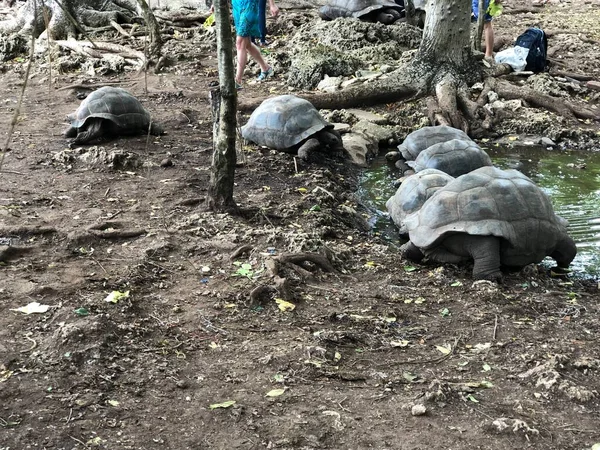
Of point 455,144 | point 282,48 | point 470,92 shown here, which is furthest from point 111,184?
point 282,48

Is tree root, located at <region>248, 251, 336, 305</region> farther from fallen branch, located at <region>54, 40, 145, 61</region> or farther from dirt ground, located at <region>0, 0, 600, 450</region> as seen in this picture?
fallen branch, located at <region>54, 40, 145, 61</region>

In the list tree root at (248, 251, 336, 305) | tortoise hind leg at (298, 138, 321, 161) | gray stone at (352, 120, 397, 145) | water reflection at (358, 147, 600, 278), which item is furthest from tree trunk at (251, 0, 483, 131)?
tree root at (248, 251, 336, 305)

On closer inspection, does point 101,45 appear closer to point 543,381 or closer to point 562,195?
point 562,195

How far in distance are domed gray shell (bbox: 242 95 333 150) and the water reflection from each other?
897 millimetres

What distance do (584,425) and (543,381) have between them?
1.17ft

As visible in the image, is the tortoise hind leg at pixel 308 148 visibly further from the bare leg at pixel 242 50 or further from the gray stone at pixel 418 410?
the gray stone at pixel 418 410

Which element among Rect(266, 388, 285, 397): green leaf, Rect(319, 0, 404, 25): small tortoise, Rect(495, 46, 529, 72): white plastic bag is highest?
Rect(319, 0, 404, 25): small tortoise

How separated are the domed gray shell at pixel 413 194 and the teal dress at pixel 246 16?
4.40m

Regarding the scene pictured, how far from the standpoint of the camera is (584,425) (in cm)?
322

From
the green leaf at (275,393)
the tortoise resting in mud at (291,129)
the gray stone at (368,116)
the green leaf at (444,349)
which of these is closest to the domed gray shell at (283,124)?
the tortoise resting in mud at (291,129)

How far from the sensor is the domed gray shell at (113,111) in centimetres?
797

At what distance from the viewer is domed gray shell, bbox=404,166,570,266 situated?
201 inches

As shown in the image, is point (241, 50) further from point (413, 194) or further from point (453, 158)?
point (413, 194)

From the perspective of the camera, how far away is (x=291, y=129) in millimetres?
7891
